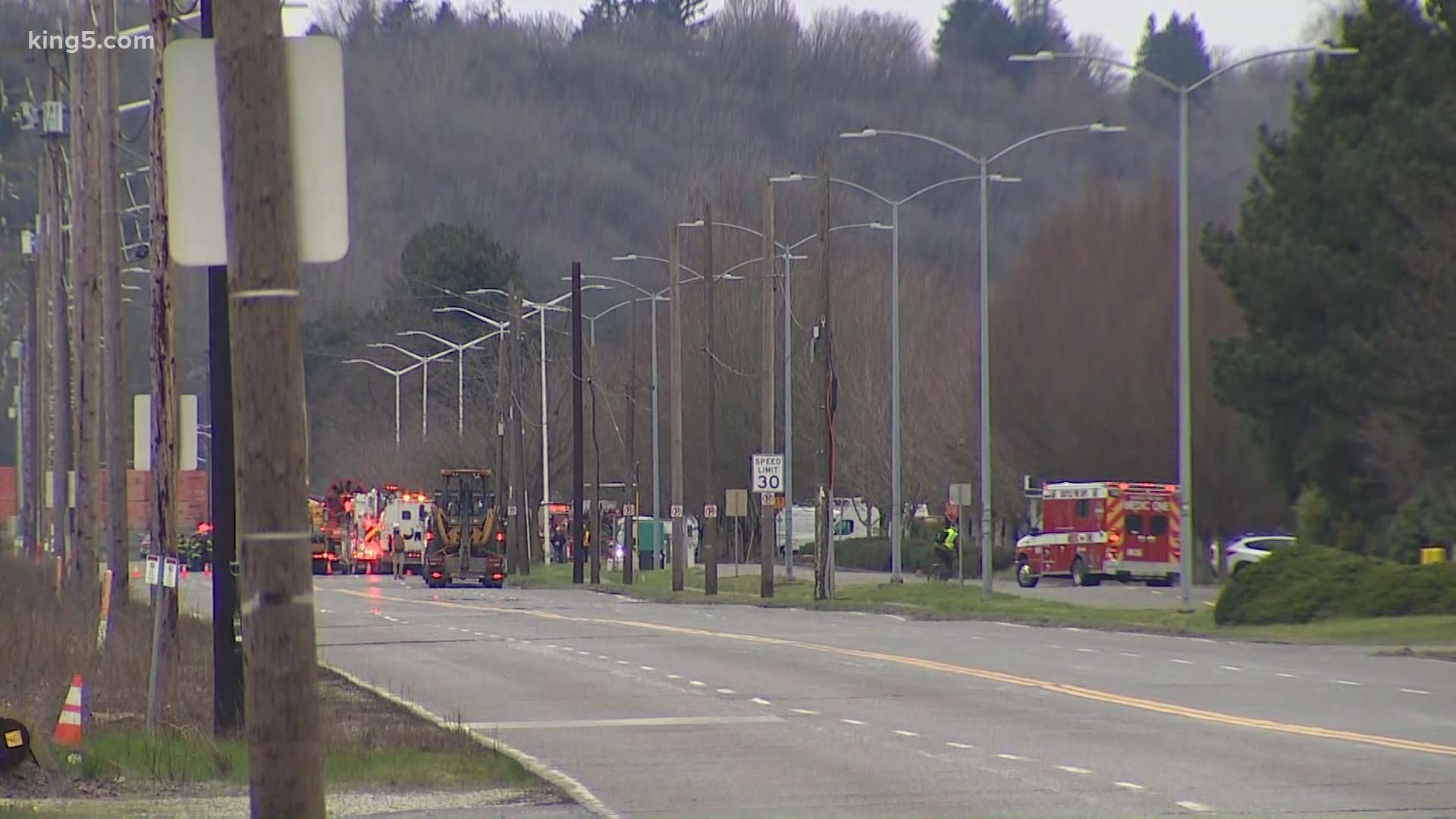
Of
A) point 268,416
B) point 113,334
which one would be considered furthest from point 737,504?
point 268,416

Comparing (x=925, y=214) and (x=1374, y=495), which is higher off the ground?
(x=925, y=214)

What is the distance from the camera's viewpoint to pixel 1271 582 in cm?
3709

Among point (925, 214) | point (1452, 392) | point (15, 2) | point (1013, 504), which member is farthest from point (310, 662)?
point (925, 214)

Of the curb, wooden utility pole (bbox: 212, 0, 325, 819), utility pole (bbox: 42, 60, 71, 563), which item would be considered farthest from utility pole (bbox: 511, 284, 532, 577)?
wooden utility pole (bbox: 212, 0, 325, 819)

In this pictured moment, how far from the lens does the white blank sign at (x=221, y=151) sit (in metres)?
8.33

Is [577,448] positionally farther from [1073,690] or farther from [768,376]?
[1073,690]

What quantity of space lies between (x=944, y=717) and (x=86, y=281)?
62.2 feet

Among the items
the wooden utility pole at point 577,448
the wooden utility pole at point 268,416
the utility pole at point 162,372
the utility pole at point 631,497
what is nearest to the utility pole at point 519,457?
the utility pole at point 631,497

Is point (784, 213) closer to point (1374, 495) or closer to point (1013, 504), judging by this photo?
point (1013, 504)

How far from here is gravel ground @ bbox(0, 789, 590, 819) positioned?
1447cm

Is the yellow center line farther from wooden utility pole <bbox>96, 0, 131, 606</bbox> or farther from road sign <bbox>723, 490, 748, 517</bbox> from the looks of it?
road sign <bbox>723, 490, 748, 517</bbox>

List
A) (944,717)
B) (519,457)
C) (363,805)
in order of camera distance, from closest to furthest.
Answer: (363,805), (944,717), (519,457)

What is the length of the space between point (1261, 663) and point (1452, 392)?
13.4 meters

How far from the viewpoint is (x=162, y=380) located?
23.6m
